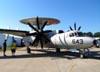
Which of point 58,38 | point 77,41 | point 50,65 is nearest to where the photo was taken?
point 50,65

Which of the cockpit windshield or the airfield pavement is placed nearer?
the airfield pavement

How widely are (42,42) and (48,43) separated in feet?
2.91

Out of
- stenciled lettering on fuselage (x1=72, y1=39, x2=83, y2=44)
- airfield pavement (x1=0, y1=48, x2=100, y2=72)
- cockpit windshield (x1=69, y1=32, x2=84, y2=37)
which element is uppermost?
cockpit windshield (x1=69, y1=32, x2=84, y2=37)

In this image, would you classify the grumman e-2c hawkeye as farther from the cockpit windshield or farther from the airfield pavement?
the airfield pavement

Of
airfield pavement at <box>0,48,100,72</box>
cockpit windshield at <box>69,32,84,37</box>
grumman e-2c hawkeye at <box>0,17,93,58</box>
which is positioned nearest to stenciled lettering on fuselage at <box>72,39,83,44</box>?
grumman e-2c hawkeye at <box>0,17,93,58</box>

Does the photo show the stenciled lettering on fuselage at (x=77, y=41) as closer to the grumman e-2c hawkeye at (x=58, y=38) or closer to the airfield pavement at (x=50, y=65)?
the grumman e-2c hawkeye at (x=58, y=38)

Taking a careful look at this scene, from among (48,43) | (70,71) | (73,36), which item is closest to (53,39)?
(48,43)

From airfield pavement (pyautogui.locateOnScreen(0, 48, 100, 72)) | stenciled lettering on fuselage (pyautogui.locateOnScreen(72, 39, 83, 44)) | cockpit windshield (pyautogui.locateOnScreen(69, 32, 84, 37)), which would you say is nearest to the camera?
airfield pavement (pyautogui.locateOnScreen(0, 48, 100, 72))

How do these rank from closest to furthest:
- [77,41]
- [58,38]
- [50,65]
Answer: [50,65]
[77,41]
[58,38]

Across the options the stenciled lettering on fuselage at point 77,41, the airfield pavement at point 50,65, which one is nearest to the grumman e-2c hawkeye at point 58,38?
the stenciled lettering on fuselage at point 77,41

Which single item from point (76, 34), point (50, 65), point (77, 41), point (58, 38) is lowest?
point (50, 65)

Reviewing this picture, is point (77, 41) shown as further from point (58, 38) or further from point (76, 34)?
point (58, 38)

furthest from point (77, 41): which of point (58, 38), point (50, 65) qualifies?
point (50, 65)

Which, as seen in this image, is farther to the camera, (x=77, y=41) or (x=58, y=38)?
(x=58, y=38)
